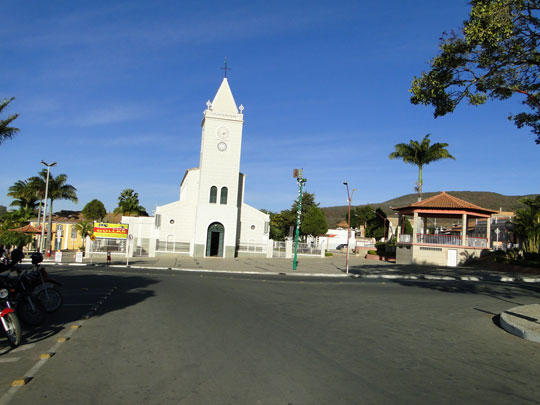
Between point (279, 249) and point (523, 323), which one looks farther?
point (279, 249)

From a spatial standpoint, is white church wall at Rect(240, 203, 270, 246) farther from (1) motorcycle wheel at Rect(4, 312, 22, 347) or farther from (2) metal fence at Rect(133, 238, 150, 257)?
(1) motorcycle wheel at Rect(4, 312, 22, 347)

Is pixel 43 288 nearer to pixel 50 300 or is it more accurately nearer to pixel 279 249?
pixel 50 300

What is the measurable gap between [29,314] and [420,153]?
51.2 meters

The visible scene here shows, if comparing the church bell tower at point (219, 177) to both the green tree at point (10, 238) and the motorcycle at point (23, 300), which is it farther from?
the motorcycle at point (23, 300)

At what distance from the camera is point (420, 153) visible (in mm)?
54094

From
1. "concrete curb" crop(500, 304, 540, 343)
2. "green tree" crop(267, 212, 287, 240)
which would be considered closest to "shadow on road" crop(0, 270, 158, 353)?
"concrete curb" crop(500, 304, 540, 343)

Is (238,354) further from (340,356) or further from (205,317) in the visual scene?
(205,317)

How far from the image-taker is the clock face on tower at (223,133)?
46916 mm

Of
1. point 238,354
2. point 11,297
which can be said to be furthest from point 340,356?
point 11,297

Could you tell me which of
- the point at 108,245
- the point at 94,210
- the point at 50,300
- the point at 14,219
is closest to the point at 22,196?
the point at 14,219

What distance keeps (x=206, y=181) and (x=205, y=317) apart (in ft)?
120

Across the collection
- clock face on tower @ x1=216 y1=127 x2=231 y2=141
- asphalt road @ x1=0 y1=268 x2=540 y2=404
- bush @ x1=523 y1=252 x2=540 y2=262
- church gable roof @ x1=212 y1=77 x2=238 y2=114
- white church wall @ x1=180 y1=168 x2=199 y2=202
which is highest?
church gable roof @ x1=212 y1=77 x2=238 y2=114

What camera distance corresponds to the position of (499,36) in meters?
12.1

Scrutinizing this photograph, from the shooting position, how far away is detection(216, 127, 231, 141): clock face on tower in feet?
154
